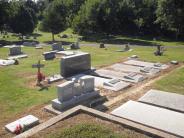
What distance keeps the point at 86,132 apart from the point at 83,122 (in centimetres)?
113

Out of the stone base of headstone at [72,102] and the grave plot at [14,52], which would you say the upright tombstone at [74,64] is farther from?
the grave plot at [14,52]

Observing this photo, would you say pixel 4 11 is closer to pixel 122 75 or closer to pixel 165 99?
pixel 122 75

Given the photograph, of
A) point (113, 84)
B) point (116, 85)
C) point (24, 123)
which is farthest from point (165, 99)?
point (24, 123)

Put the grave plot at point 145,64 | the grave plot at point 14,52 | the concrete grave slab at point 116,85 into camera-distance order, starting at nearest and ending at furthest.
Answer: the concrete grave slab at point 116,85 → the grave plot at point 145,64 → the grave plot at point 14,52

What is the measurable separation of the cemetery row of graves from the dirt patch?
0.13ft

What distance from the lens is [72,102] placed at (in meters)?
14.1

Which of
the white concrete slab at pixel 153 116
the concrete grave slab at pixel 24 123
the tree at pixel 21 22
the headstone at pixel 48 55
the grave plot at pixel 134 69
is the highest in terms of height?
the tree at pixel 21 22

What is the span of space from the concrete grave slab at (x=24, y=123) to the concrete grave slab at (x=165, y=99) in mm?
5690

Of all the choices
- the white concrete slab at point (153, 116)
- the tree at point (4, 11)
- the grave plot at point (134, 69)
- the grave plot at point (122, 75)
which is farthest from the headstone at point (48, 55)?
the tree at point (4, 11)

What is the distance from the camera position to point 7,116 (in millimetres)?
13430

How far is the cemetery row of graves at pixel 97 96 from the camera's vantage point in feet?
37.5

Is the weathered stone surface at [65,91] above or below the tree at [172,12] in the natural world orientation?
below

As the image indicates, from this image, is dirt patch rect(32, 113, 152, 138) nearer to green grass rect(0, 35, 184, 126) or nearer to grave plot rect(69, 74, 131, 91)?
green grass rect(0, 35, 184, 126)

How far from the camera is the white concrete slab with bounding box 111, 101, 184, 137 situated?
11367mm
